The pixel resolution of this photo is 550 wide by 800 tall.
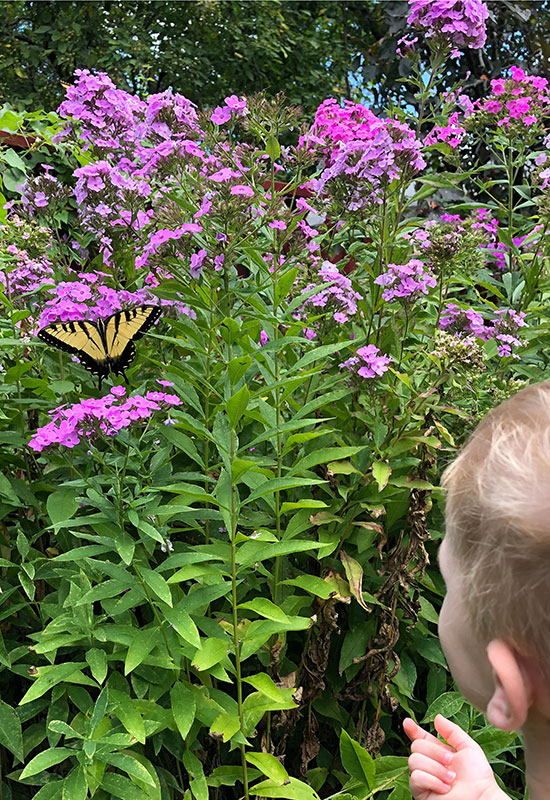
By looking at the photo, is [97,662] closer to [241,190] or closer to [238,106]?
[241,190]

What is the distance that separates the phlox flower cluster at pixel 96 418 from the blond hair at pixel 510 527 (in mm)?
765

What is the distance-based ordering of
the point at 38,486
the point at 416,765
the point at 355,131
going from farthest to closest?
the point at 355,131 → the point at 38,486 → the point at 416,765

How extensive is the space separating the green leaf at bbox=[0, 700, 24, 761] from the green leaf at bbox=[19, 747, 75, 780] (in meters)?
0.17

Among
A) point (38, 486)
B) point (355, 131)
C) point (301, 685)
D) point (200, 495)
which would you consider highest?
point (355, 131)

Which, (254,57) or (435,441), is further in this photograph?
(254,57)

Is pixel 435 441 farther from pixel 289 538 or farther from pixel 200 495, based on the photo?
pixel 200 495

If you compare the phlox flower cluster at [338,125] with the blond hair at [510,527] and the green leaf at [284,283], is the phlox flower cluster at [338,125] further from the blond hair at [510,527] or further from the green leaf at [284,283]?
the blond hair at [510,527]

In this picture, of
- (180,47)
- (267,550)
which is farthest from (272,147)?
(180,47)

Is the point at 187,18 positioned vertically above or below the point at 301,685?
above

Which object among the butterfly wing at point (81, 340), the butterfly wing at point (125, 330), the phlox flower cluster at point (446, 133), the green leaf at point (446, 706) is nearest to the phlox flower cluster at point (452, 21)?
the phlox flower cluster at point (446, 133)

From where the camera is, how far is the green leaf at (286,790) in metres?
1.77

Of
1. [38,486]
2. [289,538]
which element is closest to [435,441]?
[289,538]

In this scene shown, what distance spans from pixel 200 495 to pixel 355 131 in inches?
48.1

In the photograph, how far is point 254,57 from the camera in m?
10.5
